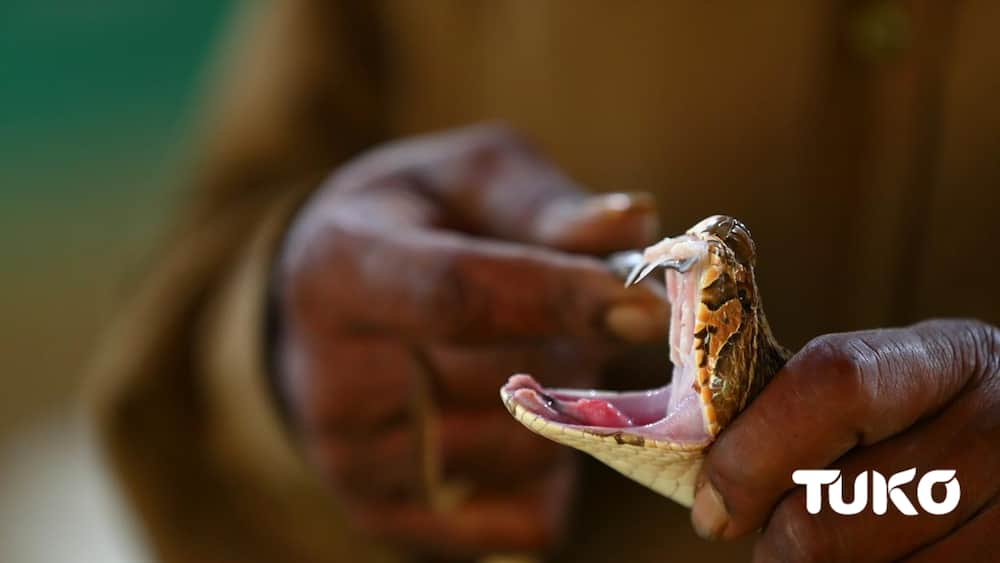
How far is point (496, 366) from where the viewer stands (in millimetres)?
510

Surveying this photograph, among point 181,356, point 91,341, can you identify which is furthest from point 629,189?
point 91,341

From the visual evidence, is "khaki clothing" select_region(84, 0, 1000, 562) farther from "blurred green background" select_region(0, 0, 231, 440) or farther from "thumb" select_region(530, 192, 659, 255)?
"blurred green background" select_region(0, 0, 231, 440)

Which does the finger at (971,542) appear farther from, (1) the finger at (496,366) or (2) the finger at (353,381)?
(2) the finger at (353,381)

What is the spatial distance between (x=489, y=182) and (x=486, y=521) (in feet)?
0.68

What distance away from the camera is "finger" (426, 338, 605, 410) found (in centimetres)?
48

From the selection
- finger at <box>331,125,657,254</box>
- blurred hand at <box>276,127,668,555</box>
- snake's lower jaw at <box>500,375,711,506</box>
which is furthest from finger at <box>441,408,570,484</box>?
snake's lower jaw at <box>500,375,711,506</box>

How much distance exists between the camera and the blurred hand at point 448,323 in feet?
1.60

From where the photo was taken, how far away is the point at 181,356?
31.2 inches

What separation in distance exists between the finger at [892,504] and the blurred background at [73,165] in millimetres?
1039

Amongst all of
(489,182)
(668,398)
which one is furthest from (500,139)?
(668,398)

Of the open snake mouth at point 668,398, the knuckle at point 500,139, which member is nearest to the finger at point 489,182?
the knuckle at point 500,139

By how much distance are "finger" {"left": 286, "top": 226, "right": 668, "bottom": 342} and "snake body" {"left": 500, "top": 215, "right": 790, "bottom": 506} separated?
0.09 m

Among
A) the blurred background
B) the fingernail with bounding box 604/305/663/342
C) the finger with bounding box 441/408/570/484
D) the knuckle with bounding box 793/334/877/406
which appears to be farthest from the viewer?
the blurred background

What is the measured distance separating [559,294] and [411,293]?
0.09 meters
